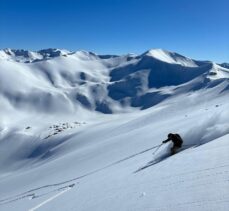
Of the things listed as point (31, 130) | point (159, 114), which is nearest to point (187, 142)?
point (159, 114)

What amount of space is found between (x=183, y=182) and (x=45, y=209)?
4905 millimetres

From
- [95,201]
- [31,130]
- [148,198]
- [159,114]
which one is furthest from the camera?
[31,130]

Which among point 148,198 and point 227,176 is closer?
point 227,176

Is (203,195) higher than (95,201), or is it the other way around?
(95,201)

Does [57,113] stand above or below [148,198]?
above

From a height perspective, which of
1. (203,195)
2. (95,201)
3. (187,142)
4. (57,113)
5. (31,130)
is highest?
(57,113)

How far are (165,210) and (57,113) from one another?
Result: 18825 centimetres

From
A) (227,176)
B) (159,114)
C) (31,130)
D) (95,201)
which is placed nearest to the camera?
(227,176)

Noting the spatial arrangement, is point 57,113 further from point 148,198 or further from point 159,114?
point 148,198

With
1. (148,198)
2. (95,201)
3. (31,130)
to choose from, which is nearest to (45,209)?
(95,201)

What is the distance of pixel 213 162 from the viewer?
924 centimetres

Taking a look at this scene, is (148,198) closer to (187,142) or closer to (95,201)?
(95,201)

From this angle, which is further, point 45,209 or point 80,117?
point 80,117

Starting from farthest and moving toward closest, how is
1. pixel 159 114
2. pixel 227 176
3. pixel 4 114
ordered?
pixel 4 114 < pixel 159 114 < pixel 227 176
